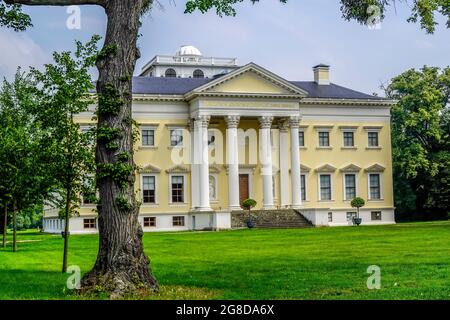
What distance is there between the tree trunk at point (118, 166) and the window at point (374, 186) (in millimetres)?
48301

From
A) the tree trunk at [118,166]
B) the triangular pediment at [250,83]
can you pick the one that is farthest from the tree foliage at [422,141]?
the tree trunk at [118,166]

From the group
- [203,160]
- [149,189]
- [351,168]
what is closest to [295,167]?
Result: [351,168]

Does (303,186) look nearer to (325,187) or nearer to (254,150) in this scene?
(325,187)

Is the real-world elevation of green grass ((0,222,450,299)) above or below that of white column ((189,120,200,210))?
below

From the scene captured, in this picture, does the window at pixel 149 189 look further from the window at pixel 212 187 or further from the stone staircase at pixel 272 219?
the stone staircase at pixel 272 219

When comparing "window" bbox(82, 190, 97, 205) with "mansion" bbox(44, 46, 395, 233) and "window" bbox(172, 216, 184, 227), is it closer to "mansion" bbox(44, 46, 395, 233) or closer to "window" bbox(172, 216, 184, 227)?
"mansion" bbox(44, 46, 395, 233)

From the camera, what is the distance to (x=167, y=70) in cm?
7594

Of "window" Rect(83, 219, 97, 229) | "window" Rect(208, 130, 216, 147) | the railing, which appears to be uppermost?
the railing

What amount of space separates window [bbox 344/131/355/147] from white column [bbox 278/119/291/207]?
5.89 metres

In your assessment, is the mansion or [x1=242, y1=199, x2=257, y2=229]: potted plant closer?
[x1=242, y1=199, x2=257, y2=229]: potted plant

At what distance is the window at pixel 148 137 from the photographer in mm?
55562

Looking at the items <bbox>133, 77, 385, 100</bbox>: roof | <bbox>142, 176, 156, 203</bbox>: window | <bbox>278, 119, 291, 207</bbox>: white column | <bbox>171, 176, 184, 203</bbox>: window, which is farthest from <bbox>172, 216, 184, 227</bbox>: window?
<bbox>133, 77, 385, 100</bbox>: roof

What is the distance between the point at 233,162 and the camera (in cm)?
5409

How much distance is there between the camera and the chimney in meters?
63.2
